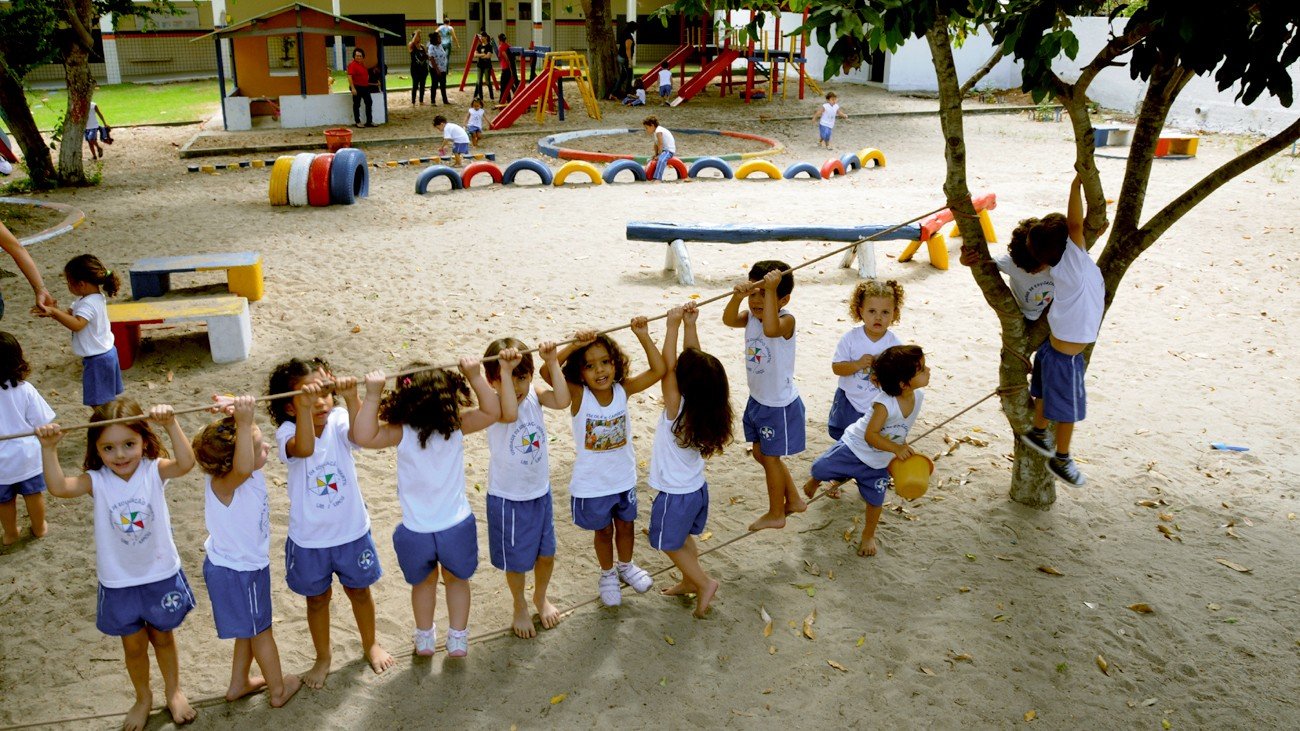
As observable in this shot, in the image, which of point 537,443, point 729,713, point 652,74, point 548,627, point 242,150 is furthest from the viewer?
point 652,74

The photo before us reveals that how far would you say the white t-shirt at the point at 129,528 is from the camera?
12.6 feet

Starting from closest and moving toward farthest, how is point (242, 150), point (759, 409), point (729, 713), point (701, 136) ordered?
point (729, 713) < point (759, 409) < point (242, 150) < point (701, 136)

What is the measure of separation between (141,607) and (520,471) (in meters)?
1.63

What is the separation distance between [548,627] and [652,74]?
81.0 ft

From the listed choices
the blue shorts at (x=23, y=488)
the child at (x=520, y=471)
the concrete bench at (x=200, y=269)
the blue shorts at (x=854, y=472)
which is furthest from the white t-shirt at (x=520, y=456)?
the concrete bench at (x=200, y=269)

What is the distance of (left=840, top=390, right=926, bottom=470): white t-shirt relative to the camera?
5043mm

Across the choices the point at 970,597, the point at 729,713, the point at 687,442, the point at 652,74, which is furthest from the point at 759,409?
the point at 652,74

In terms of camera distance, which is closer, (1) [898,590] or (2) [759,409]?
(1) [898,590]

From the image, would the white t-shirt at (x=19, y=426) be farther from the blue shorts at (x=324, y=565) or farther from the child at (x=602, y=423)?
the child at (x=602, y=423)

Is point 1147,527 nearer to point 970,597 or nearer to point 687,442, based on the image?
point 970,597

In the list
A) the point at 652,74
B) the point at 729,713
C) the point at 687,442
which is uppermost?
the point at 652,74

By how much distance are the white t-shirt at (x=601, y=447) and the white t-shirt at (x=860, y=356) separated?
1520mm

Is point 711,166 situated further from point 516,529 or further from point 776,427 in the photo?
point 516,529

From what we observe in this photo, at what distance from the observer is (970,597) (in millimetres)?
4930
